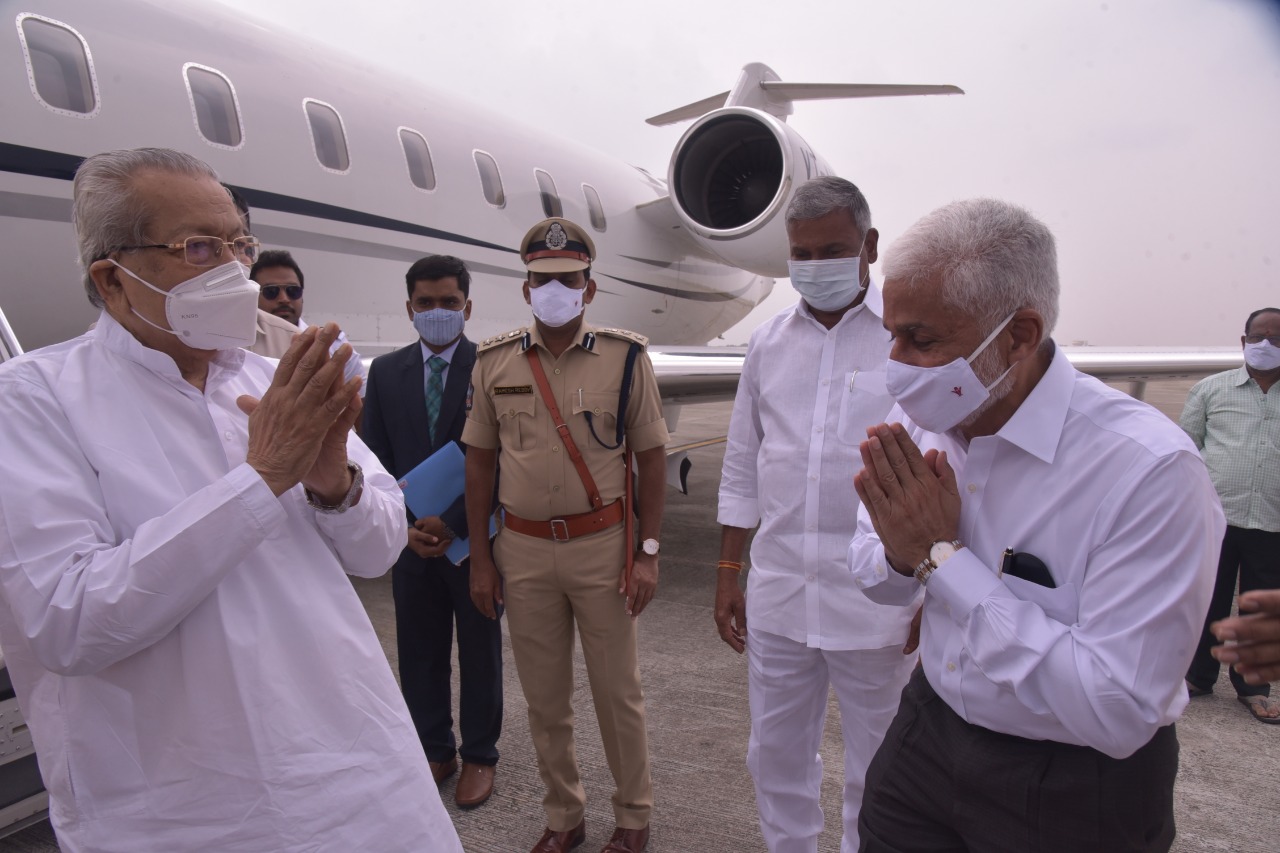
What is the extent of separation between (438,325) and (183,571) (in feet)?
6.85

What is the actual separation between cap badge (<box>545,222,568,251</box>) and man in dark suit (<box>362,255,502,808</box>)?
0.58m

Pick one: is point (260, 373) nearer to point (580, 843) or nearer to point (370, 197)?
point (580, 843)

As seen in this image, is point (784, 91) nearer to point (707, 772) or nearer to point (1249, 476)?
point (1249, 476)

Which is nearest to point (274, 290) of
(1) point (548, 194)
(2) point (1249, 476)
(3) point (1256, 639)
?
(3) point (1256, 639)

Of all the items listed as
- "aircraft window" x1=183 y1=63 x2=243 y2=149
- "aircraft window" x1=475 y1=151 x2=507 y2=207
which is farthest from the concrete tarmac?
"aircraft window" x1=475 y1=151 x2=507 y2=207

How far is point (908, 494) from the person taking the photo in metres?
1.35

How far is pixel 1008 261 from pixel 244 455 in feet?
4.38

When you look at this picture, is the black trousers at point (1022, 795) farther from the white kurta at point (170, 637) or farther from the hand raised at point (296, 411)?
the hand raised at point (296, 411)

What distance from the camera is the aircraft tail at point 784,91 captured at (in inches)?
420

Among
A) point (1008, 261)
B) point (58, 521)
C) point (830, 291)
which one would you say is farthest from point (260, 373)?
point (830, 291)

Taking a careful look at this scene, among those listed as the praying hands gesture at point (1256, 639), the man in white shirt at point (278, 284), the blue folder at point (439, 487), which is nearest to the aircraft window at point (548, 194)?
the man in white shirt at point (278, 284)

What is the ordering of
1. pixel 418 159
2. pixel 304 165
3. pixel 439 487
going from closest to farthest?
pixel 439 487 < pixel 304 165 < pixel 418 159

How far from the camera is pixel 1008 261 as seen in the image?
4.36ft

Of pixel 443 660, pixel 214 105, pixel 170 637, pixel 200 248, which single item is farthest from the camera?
pixel 214 105
